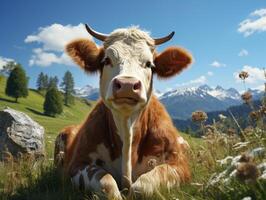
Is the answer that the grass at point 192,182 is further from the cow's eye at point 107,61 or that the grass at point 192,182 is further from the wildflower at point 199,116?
the cow's eye at point 107,61

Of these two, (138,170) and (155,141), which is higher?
(155,141)

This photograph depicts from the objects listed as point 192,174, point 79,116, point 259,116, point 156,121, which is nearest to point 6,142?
point 156,121

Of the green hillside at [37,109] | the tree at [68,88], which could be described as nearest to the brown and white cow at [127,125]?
the green hillside at [37,109]

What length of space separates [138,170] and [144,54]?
2.01 metres

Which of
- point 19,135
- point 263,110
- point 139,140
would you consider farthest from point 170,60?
point 19,135

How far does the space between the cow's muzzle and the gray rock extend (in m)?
7.21

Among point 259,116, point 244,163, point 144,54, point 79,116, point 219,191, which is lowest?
point 219,191

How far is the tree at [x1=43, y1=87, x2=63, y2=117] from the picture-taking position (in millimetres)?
122750

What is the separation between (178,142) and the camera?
796 cm

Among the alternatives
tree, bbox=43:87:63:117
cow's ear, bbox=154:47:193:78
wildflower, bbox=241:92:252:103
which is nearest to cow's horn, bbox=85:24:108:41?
cow's ear, bbox=154:47:193:78

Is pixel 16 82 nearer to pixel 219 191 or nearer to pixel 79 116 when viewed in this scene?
pixel 79 116

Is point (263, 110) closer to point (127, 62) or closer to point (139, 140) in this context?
point (127, 62)

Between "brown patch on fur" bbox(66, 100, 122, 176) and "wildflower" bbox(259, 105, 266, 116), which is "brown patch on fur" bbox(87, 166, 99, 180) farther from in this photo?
"wildflower" bbox(259, 105, 266, 116)

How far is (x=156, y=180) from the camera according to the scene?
6.30 metres
